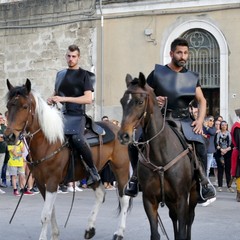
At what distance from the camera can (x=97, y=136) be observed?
32.1 feet

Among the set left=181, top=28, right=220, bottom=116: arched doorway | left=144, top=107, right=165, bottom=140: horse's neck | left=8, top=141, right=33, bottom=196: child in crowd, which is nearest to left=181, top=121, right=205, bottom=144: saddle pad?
left=144, top=107, right=165, bottom=140: horse's neck

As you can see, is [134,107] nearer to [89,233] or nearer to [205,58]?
[89,233]

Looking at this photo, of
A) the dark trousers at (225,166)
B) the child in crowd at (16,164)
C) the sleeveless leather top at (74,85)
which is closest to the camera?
the sleeveless leather top at (74,85)

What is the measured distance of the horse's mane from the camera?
8602 millimetres

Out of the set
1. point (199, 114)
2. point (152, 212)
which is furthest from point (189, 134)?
point (152, 212)

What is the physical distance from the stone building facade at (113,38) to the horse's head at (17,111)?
38.9 ft

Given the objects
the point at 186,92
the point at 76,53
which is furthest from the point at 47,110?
the point at 186,92

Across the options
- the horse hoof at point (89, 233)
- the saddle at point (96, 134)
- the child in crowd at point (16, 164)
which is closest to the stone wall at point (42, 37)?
the child in crowd at point (16, 164)

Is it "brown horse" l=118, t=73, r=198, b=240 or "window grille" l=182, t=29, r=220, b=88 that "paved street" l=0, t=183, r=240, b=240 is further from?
"window grille" l=182, t=29, r=220, b=88

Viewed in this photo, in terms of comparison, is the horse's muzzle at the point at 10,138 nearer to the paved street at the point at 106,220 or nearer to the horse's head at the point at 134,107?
the paved street at the point at 106,220

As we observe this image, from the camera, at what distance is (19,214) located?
474 inches

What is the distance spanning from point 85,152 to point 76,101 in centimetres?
74

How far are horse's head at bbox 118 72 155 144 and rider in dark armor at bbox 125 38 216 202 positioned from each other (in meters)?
0.66

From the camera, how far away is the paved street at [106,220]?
9.57 m
